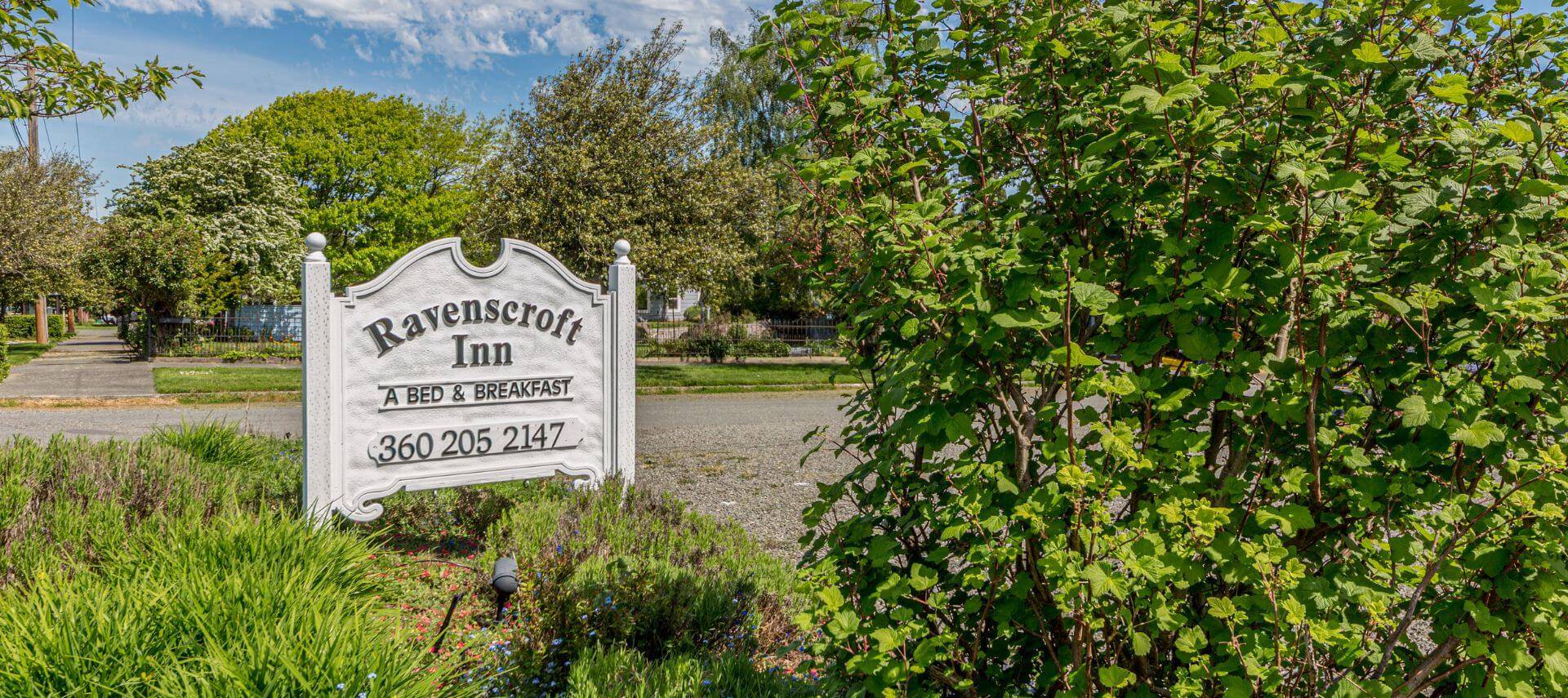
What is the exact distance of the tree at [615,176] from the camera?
1606cm

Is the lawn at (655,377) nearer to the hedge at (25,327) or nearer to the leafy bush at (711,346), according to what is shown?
the leafy bush at (711,346)

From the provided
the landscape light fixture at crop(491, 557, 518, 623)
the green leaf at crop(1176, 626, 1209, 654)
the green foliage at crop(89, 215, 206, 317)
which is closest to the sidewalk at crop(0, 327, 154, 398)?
the green foliage at crop(89, 215, 206, 317)

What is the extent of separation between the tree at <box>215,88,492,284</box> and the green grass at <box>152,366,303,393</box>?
16.5 m

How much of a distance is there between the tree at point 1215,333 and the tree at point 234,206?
29.0 metres

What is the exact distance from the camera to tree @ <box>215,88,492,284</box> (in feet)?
115

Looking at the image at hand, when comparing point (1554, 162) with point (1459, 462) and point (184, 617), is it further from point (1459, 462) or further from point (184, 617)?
point (184, 617)

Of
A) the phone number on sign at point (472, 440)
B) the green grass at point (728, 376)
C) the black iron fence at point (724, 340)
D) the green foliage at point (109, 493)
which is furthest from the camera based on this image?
the black iron fence at point (724, 340)

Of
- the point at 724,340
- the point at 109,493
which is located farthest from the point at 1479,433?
the point at 724,340

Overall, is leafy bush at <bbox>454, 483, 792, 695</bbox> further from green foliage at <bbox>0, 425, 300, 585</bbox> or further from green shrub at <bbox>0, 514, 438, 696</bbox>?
green foliage at <bbox>0, 425, 300, 585</bbox>

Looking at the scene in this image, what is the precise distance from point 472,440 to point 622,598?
233 centimetres

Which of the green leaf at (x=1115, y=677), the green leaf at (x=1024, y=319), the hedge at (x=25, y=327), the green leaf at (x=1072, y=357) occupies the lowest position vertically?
the green leaf at (x=1115, y=677)

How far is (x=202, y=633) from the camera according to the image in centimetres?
256

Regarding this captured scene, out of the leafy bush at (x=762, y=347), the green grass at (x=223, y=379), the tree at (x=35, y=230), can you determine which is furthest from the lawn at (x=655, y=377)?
the tree at (x=35, y=230)

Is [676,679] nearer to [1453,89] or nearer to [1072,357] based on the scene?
[1072,357]
